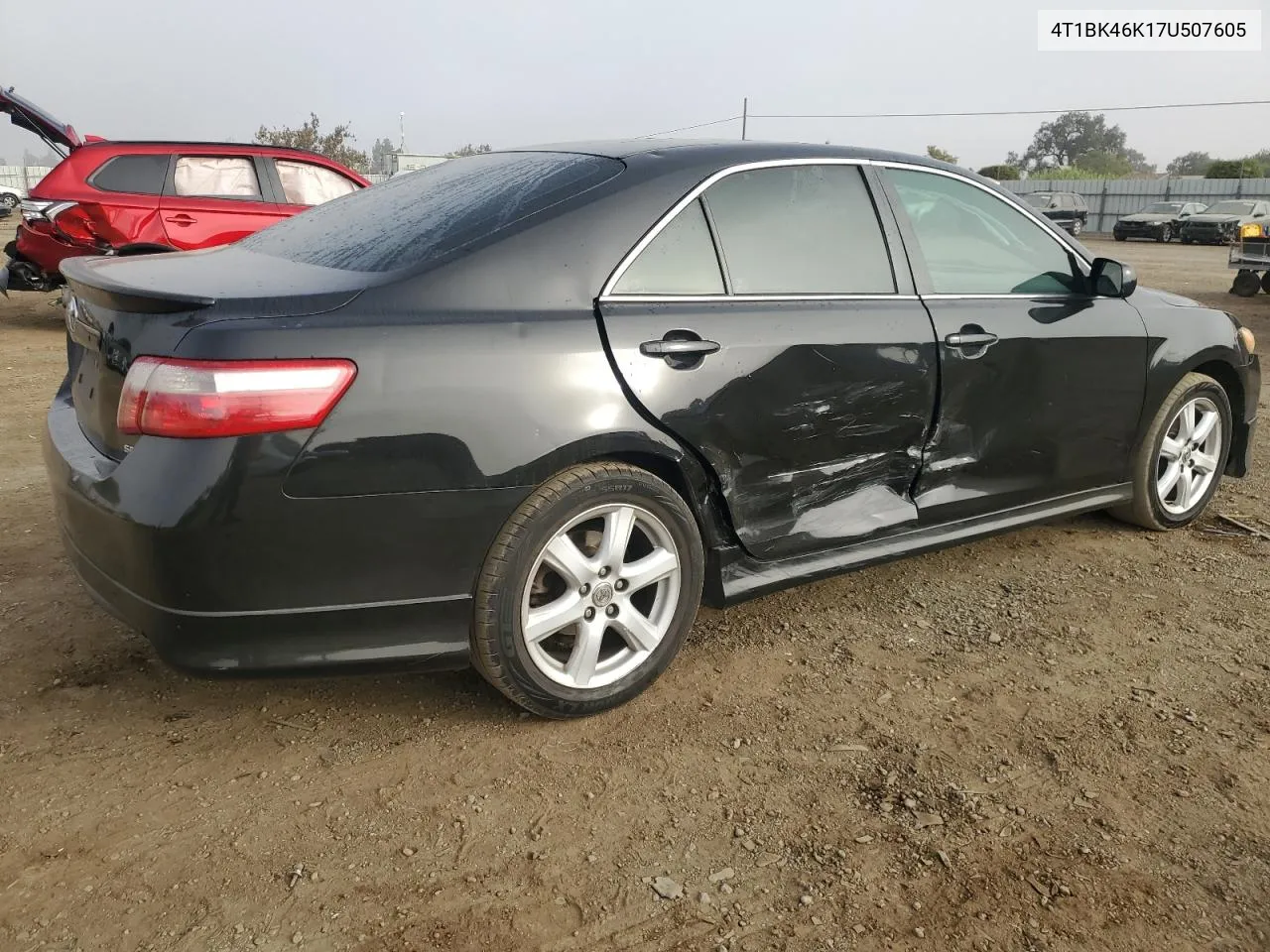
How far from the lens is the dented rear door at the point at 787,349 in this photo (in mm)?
2748

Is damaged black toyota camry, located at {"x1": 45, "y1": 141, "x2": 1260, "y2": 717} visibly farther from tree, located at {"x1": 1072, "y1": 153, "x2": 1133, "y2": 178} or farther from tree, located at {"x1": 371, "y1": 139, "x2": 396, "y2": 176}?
tree, located at {"x1": 1072, "y1": 153, "x2": 1133, "y2": 178}

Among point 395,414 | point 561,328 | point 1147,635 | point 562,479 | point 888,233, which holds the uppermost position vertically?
point 888,233

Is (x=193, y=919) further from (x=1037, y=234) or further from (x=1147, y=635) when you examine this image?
(x=1037, y=234)

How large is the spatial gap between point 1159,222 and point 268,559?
111 ft

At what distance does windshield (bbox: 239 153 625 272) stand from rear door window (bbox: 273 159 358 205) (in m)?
6.45

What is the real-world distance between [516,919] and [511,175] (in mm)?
1999

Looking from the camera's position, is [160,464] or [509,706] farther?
[509,706]

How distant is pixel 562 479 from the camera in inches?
101

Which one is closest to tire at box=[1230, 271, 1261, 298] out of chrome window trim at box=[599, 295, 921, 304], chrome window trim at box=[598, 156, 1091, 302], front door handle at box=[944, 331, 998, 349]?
chrome window trim at box=[598, 156, 1091, 302]

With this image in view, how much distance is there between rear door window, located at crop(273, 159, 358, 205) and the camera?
30.7 ft

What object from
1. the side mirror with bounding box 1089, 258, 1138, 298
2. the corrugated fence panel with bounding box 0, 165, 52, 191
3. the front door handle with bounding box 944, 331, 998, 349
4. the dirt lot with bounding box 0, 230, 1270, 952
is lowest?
the dirt lot with bounding box 0, 230, 1270, 952

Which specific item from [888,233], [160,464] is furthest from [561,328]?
[888,233]

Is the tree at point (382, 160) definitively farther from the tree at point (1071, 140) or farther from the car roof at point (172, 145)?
the tree at point (1071, 140)

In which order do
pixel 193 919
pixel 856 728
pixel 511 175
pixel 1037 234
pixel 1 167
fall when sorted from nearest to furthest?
pixel 193 919, pixel 856 728, pixel 511 175, pixel 1037 234, pixel 1 167
